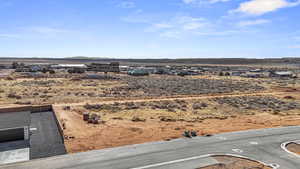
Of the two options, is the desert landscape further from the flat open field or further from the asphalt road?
the asphalt road

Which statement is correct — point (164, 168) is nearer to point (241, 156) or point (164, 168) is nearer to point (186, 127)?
point (241, 156)

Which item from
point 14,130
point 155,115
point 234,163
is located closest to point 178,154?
point 234,163

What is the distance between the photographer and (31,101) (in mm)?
42406

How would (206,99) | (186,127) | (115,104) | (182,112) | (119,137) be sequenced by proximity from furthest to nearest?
(206,99), (115,104), (182,112), (186,127), (119,137)

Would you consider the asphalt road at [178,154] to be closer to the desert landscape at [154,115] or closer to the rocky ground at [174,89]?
the desert landscape at [154,115]

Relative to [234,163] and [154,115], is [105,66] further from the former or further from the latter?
[234,163]

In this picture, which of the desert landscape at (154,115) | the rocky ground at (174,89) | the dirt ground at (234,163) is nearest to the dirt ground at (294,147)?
the dirt ground at (234,163)

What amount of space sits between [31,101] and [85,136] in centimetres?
2345

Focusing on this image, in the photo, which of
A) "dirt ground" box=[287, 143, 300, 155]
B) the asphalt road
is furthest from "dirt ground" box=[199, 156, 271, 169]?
"dirt ground" box=[287, 143, 300, 155]

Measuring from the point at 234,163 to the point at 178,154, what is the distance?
4374 mm

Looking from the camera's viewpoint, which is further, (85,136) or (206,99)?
(206,99)

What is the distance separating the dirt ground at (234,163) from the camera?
1725 centimetres

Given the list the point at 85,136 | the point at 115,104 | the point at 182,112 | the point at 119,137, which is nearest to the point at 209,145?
the point at 119,137

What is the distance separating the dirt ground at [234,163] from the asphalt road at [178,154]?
817mm
